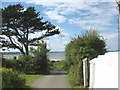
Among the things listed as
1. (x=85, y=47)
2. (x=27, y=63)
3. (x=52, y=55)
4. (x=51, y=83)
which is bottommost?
(x=51, y=83)

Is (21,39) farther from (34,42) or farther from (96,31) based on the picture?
(96,31)

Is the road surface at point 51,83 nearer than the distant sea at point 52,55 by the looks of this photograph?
Yes

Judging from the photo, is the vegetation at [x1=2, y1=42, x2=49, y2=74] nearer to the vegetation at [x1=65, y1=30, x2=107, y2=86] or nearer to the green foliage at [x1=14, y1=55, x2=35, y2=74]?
the green foliage at [x1=14, y1=55, x2=35, y2=74]

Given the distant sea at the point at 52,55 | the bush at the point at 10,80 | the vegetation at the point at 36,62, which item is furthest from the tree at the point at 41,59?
the bush at the point at 10,80

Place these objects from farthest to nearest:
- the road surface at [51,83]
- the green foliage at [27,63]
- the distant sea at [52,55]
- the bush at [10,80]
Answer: the green foliage at [27,63] < the distant sea at [52,55] < the road surface at [51,83] < the bush at [10,80]

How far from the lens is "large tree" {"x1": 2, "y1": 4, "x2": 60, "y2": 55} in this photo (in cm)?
2612

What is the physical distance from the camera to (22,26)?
2694 centimetres

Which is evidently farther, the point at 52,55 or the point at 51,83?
the point at 52,55

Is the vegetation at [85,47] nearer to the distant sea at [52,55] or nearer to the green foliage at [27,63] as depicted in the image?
the distant sea at [52,55]

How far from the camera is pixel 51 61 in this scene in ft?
85.5

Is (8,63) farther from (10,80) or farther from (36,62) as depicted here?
(10,80)

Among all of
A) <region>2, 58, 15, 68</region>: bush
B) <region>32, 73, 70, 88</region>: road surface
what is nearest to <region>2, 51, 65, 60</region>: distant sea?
<region>2, 58, 15, 68</region>: bush

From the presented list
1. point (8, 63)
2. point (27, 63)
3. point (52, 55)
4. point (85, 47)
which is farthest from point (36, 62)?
point (85, 47)

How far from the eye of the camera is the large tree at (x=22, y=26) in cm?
2612
